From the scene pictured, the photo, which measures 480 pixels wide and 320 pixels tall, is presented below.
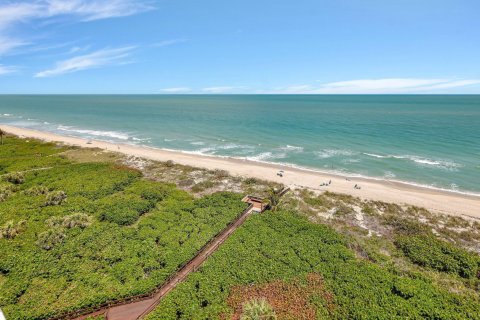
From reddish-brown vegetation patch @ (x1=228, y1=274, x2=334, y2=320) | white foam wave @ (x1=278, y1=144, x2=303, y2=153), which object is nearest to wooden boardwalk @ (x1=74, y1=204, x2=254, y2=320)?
reddish-brown vegetation patch @ (x1=228, y1=274, x2=334, y2=320)

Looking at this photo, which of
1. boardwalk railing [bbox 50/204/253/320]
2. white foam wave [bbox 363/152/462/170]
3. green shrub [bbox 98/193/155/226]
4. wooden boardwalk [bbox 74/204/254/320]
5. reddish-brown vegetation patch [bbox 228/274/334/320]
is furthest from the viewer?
white foam wave [bbox 363/152/462/170]

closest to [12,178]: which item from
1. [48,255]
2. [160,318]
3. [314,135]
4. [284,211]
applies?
[48,255]

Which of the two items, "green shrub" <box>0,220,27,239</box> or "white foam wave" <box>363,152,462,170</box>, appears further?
"white foam wave" <box>363,152,462,170</box>

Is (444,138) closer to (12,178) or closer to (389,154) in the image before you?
(389,154)

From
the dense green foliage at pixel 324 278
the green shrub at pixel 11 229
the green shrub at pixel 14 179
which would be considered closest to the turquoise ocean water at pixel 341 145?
the dense green foliage at pixel 324 278

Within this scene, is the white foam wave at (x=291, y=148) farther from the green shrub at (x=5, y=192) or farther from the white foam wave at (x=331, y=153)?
the green shrub at (x=5, y=192)

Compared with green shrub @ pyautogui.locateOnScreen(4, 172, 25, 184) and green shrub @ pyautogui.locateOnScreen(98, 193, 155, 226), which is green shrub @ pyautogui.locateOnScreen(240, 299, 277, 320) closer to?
green shrub @ pyautogui.locateOnScreen(98, 193, 155, 226)
